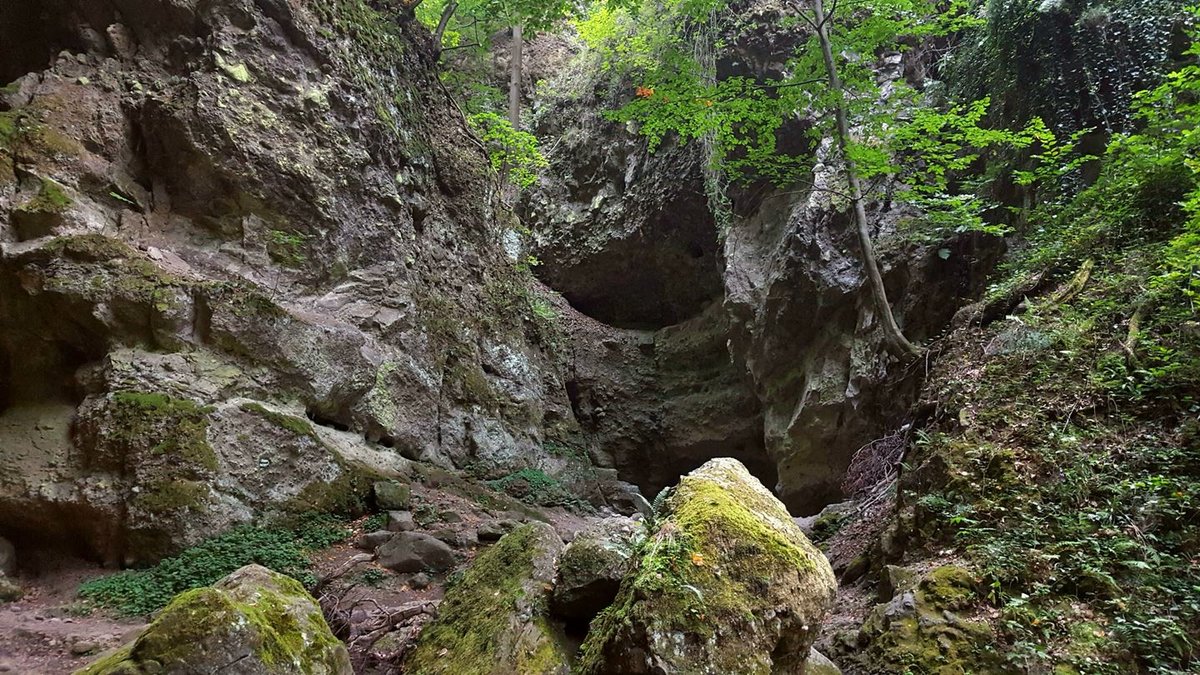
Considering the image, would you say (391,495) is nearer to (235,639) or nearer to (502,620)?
(502,620)


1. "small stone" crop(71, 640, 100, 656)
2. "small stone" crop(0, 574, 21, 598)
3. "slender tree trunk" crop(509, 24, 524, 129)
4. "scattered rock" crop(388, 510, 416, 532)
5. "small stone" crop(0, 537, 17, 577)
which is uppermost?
"slender tree trunk" crop(509, 24, 524, 129)

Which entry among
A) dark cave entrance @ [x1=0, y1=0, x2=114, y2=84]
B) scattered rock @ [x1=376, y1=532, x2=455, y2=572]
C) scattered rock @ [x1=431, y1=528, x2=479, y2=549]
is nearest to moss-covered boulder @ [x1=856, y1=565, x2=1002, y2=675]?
scattered rock @ [x1=376, y1=532, x2=455, y2=572]

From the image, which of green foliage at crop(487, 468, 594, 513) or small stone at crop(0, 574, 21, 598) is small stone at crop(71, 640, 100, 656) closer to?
small stone at crop(0, 574, 21, 598)

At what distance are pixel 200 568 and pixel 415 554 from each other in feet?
6.46

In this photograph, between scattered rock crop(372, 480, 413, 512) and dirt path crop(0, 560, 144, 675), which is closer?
dirt path crop(0, 560, 144, 675)

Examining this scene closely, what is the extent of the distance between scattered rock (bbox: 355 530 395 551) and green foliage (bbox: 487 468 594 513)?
11.4 ft

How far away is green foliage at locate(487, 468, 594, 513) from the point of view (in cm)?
1047

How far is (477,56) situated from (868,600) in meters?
20.6

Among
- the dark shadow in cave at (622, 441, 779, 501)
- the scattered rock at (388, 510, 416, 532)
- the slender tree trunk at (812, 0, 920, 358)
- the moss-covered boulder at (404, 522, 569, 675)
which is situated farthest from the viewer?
the dark shadow in cave at (622, 441, 779, 501)

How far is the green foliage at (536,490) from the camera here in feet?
34.3

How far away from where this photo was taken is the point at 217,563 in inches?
229

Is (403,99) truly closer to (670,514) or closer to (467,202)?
(467,202)

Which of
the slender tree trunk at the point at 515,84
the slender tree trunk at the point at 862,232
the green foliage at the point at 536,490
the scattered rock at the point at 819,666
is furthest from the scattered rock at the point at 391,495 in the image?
the slender tree trunk at the point at 515,84

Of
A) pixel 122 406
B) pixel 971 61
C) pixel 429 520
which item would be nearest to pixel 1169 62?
pixel 971 61
